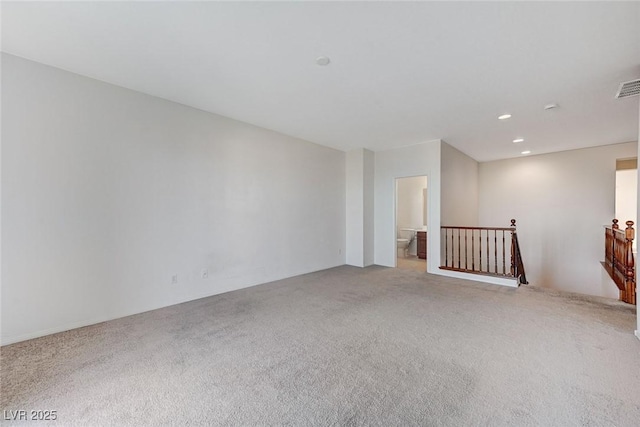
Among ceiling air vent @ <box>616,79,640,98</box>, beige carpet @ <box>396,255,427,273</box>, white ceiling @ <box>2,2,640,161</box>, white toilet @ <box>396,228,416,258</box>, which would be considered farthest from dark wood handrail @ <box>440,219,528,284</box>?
ceiling air vent @ <box>616,79,640,98</box>

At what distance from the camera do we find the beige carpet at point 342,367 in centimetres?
165

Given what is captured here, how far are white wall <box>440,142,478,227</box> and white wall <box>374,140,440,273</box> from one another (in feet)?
0.59

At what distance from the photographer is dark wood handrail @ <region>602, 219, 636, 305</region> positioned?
366 cm

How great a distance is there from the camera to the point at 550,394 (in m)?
1.80

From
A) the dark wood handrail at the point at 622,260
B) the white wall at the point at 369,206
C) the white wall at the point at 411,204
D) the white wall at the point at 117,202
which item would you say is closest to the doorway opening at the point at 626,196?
the dark wood handrail at the point at 622,260

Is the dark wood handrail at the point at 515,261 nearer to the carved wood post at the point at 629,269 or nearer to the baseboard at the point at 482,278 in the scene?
the baseboard at the point at 482,278

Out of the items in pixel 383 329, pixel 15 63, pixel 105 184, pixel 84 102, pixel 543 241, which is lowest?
pixel 383 329

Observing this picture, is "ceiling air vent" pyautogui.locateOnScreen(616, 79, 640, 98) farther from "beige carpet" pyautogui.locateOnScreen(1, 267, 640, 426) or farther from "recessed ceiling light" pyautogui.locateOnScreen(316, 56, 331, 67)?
"recessed ceiling light" pyautogui.locateOnScreen(316, 56, 331, 67)

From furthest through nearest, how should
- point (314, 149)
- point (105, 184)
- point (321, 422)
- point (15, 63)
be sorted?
1. point (314, 149)
2. point (105, 184)
3. point (15, 63)
4. point (321, 422)

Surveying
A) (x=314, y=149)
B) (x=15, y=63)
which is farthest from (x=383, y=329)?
(x=15, y=63)

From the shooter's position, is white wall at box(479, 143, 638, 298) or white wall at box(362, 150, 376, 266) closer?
white wall at box(479, 143, 638, 298)

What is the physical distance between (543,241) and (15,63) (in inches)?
387

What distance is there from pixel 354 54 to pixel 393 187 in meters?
3.94

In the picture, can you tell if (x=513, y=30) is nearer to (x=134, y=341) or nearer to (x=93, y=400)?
(x=93, y=400)
